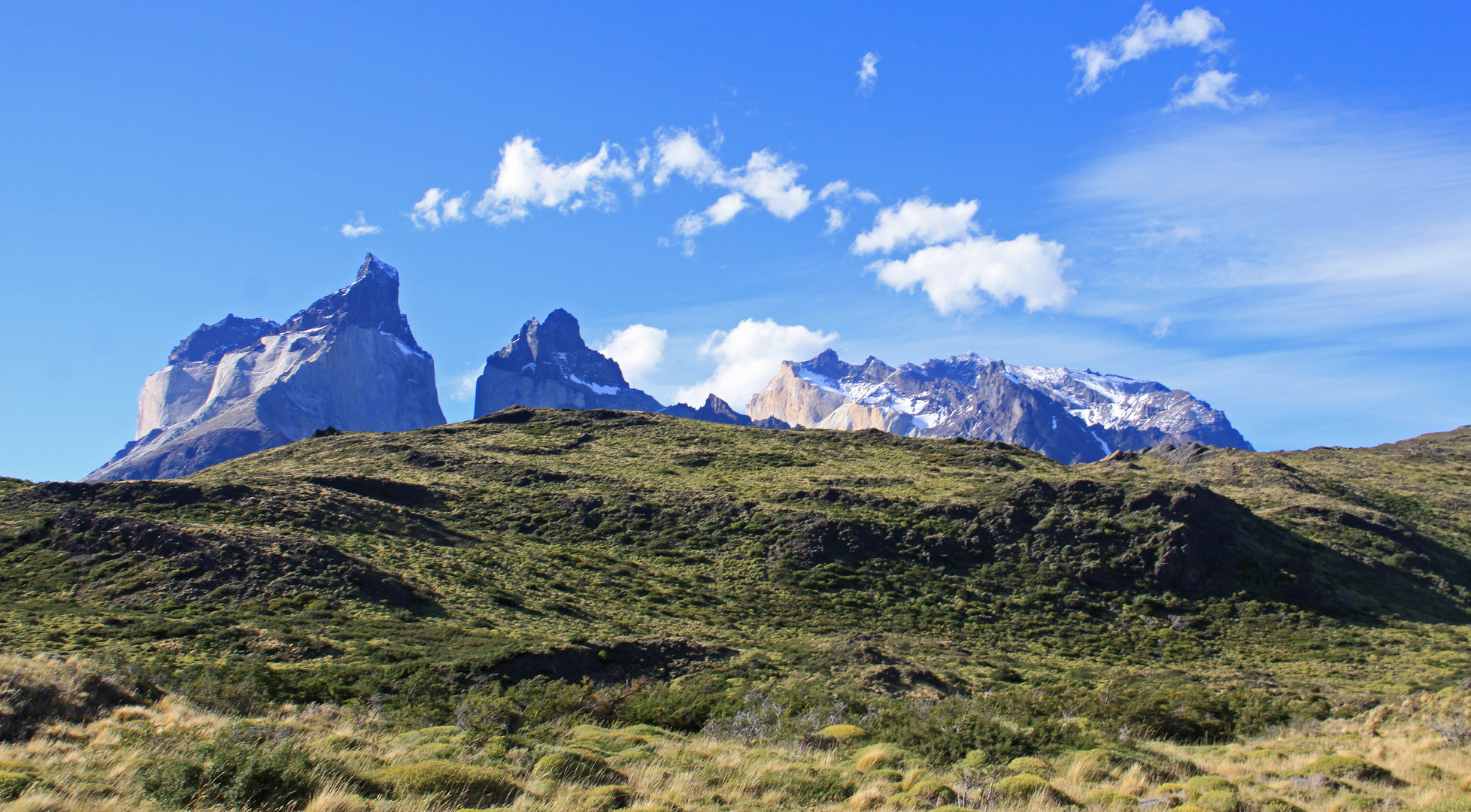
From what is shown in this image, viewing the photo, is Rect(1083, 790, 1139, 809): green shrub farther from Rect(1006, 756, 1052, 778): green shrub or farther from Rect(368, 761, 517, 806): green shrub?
Rect(368, 761, 517, 806): green shrub

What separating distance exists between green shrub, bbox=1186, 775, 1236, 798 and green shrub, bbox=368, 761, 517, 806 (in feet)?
41.1

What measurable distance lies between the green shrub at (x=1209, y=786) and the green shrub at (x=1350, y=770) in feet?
7.10

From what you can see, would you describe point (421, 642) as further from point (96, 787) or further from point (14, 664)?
point (96, 787)

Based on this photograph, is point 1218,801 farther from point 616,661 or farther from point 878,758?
point 616,661

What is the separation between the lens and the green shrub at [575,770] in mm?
15008

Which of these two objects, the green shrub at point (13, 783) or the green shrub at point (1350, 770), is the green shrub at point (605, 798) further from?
the green shrub at point (1350, 770)

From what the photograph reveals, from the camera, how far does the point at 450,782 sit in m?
13.2

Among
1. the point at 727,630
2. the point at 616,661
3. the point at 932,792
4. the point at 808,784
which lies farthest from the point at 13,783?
the point at 727,630

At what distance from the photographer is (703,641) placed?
4288 cm

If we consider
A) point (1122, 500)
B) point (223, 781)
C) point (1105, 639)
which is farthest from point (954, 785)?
point (1122, 500)

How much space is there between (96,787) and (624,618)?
37.2 m

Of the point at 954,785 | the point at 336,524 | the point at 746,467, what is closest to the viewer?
the point at 954,785

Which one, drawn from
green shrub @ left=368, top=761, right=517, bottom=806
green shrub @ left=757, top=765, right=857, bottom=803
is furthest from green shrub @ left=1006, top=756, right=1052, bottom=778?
green shrub @ left=368, top=761, right=517, bottom=806

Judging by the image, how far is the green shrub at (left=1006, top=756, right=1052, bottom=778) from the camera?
18039 millimetres
